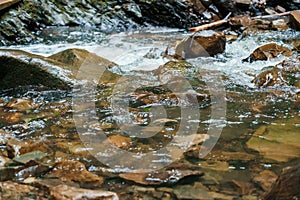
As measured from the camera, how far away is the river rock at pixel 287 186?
1830 mm

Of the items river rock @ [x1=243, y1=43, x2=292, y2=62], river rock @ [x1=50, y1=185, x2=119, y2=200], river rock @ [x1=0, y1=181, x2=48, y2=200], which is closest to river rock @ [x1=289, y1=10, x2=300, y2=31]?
river rock @ [x1=243, y1=43, x2=292, y2=62]

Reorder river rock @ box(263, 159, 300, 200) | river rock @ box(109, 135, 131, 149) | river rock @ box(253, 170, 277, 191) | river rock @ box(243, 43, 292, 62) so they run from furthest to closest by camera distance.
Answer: river rock @ box(243, 43, 292, 62)
river rock @ box(109, 135, 131, 149)
river rock @ box(253, 170, 277, 191)
river rock @ box(263, 159, 300, 200)

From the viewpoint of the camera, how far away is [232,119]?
3.42 metres

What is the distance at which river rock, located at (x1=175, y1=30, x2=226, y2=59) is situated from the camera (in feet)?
20.2

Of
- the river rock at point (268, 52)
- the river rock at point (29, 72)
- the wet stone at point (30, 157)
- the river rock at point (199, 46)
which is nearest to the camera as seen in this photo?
the wet stone at point (30, 157)

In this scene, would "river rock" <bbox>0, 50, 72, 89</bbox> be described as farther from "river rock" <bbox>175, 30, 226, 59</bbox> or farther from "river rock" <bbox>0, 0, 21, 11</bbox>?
"river rock" <bbox>0, 0, 21, 11</bbox>

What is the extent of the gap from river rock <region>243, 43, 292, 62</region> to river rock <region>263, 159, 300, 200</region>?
4265mm

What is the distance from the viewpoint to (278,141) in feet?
9.48

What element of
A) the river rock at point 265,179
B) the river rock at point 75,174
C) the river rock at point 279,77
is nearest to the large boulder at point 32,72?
the river rock at point 75,174

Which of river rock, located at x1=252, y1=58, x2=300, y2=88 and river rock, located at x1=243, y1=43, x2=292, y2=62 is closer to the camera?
river rock, located at x1=252, y1=58, x2=300, y2=88

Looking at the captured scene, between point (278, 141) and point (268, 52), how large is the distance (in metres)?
3.53

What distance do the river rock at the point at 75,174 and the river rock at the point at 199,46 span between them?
3949mm

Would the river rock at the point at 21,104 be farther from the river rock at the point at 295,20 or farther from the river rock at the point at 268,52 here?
the river rock at the point at 295,20

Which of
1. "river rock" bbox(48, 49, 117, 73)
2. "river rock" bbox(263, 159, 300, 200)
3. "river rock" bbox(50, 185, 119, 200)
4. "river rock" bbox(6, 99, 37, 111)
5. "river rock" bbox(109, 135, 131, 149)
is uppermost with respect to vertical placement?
"river rock" bbox(263, 159, 300, 200)
